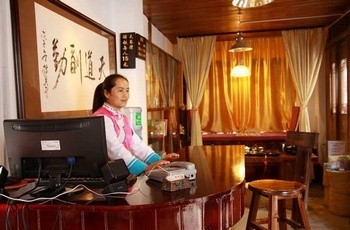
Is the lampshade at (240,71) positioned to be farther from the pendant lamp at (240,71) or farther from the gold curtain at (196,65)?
the gold curtain at (196,65)

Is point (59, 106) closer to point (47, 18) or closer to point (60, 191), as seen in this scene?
point (47, 18)

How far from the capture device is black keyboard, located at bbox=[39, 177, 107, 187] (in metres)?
1.41

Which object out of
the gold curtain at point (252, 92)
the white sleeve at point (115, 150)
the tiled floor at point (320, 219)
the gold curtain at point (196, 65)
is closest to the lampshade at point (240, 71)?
the gold curtain at point (252, 92)

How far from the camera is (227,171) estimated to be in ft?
5.88

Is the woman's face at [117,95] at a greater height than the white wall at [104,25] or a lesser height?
lesser

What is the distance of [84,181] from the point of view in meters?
1.45

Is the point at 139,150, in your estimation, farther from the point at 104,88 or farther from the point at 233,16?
the point at 233,16

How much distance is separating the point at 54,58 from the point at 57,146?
975 millimetres

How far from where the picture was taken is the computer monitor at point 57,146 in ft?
4.28

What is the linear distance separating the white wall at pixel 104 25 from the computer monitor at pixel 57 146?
361 mm

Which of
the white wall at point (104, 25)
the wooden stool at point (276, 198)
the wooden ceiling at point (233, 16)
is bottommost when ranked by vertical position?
the wooden stool at point (276, 198)

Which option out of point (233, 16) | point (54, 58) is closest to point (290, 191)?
point (54, 58)

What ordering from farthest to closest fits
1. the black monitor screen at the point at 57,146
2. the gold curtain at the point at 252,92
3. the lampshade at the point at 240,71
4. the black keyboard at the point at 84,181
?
the gold curtain at the point at 252,92 < the lampshade at the point at 240,71 < the black keyboard at the point at 84,181 < the black monitor screen at the point at 57,146

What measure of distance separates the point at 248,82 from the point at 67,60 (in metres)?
4.38
